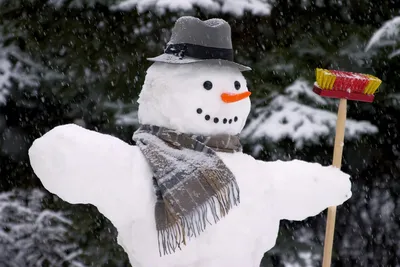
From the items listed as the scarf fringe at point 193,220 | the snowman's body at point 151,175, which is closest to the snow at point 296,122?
the snowman's body at point 151,175

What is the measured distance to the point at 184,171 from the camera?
1.60 m

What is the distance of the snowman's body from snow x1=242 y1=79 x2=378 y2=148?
1.31 m

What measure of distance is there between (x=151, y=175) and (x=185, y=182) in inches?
4.5

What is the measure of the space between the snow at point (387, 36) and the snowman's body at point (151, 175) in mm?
1532

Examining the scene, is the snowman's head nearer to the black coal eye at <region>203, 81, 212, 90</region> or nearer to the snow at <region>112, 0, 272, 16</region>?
the black coal eye at <region>203, 81, 212, 90</region>

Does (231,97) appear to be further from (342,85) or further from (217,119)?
(342,85)

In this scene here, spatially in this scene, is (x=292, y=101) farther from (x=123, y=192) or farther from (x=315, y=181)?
(x=123, y=192)

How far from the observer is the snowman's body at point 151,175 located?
155cm

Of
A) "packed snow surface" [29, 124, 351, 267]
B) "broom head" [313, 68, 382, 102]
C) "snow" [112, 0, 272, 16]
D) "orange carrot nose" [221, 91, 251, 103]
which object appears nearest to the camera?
"packed snow surface" [29, 124, 351, 267]

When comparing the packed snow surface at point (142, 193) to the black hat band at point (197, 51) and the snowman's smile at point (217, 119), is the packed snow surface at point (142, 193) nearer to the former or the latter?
the snowman's smile at point (217, 119)

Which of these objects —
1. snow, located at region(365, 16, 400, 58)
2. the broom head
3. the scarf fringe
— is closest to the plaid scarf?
the scarf fringe

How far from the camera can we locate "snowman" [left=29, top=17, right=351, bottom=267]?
1559 mm

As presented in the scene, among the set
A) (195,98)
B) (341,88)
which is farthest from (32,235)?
(341,88)

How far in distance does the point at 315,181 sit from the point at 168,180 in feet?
1.79
